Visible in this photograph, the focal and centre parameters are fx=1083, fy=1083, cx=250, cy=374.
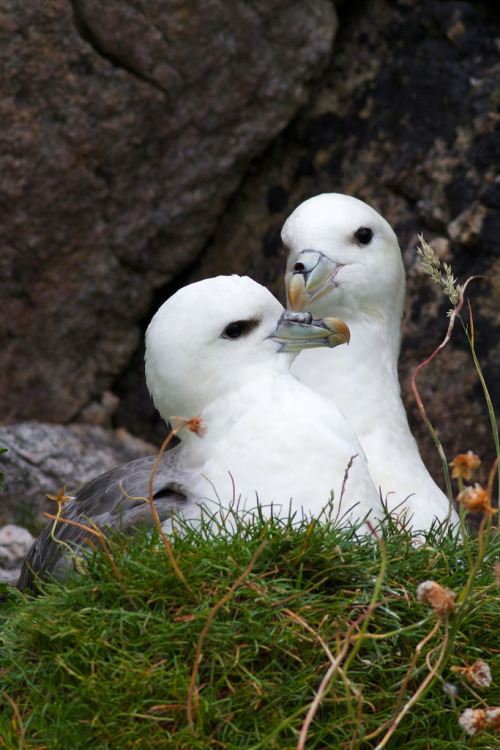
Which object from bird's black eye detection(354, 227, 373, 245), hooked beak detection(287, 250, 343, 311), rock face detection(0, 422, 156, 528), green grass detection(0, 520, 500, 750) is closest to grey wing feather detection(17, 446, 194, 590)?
green grass detection(0, 520, 500, 750)

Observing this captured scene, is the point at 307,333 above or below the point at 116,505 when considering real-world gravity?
above

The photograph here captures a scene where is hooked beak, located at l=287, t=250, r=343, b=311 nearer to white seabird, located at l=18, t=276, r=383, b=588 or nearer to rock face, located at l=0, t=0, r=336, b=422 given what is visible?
white seabird, located at l=18, t=276, r=383, b=588

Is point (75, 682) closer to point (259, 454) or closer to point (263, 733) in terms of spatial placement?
point (263, 733)

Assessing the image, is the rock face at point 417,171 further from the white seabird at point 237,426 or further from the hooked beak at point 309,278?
the white seabird at point 237,426

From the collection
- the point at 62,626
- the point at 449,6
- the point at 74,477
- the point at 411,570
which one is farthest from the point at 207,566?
the point at 449,6

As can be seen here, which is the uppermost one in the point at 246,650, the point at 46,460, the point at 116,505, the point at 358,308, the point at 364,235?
the point at 364,235

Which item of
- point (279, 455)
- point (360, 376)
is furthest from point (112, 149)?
point (279, 455)

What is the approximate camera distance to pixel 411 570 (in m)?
2.67

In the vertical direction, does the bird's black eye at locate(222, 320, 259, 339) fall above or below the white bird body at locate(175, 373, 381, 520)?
above

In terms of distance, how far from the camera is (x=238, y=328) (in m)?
3.16

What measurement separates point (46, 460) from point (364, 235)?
6.39 ft

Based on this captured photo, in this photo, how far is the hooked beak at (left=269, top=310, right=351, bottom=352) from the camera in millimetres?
3213

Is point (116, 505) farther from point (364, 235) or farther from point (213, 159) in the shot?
point (213, 159)

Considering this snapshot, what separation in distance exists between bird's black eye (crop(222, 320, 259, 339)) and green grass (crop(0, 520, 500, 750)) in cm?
69
